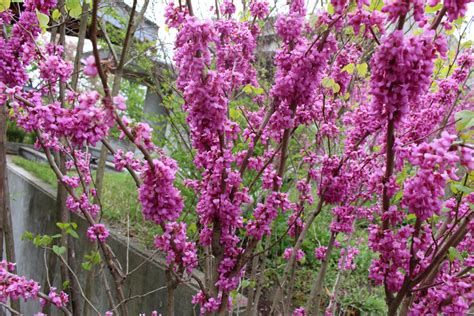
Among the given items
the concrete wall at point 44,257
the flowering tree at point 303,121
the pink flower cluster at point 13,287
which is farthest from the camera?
the concrete wall at point 44,257

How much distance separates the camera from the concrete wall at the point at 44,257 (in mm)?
3746

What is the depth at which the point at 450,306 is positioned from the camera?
1.38 metres

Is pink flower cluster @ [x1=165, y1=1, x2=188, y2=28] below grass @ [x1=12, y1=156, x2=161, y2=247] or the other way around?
the other way around

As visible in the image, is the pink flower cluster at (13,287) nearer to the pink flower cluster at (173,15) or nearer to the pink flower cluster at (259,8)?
the pink flower cluster at (173,15)

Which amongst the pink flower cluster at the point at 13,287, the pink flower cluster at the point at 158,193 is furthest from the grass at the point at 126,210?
the pink flower cluster at the point at 158,193

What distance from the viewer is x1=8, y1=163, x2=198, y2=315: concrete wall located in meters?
3.75

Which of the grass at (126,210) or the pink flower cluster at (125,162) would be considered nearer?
the pink flower cluster at (125,162)

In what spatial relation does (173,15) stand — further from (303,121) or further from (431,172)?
(431,172)

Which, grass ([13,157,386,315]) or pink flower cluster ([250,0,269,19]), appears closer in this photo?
pink flower cluster ([250,0,269,19])

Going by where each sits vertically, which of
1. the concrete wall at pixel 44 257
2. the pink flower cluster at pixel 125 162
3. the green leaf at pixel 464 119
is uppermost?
the green leaf at pixel 464 119

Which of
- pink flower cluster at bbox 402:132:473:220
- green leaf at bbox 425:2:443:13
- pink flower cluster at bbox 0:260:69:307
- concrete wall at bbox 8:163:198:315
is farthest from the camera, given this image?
concrete wall at bbox 8:163:198:315

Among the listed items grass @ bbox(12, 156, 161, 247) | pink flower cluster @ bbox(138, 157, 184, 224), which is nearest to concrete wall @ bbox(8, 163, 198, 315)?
grass @ bbox(12, 156, 161, 247)

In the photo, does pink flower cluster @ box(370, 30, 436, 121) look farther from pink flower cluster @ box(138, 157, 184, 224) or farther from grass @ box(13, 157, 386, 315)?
grass @ box(13, 157, 386, 315)

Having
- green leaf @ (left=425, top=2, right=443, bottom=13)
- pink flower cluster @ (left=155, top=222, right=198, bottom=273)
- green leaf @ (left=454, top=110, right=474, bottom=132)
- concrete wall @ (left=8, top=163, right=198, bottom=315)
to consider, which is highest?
green leaf @ (left=425, top=2, right=443, bottom=13)
